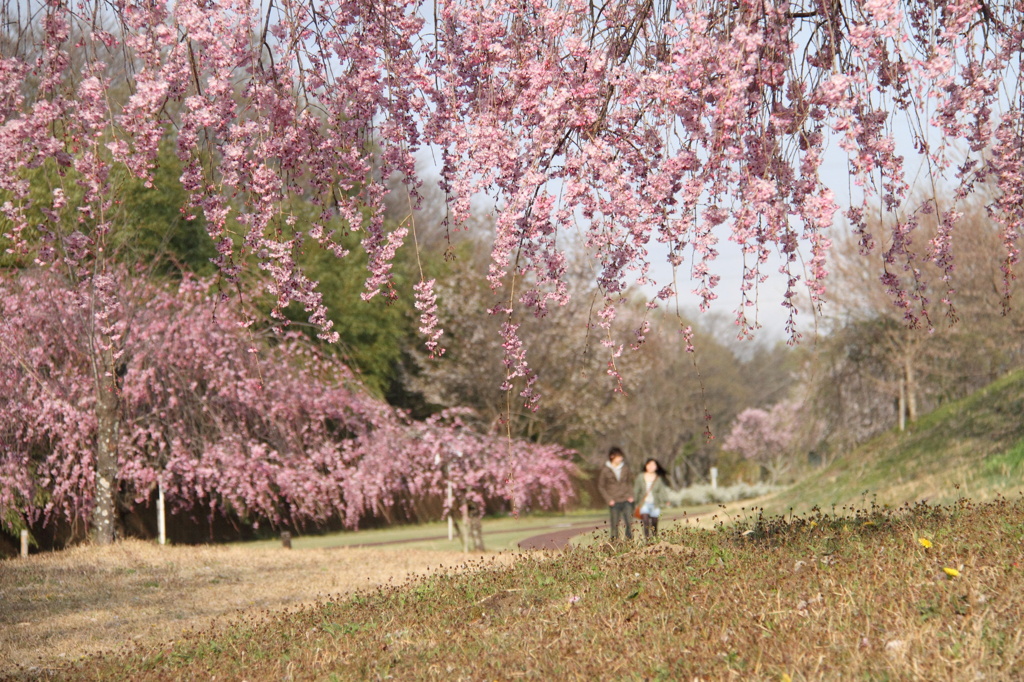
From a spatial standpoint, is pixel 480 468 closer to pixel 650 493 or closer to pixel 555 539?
pixel 555 539

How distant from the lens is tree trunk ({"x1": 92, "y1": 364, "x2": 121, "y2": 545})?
16125mm

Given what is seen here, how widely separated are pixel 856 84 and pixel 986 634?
8.58 ft

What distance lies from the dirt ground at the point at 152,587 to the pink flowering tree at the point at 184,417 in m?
1.33

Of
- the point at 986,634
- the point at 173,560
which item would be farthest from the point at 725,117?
the point at 173,560

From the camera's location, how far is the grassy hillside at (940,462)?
14.0m

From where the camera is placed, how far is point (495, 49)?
519 cm

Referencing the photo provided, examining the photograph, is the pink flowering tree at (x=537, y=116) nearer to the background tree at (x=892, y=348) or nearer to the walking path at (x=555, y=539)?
the walking path at (x=555, y=539)

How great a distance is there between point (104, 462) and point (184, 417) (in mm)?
1647

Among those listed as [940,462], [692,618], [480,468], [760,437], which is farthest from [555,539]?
[760,437]

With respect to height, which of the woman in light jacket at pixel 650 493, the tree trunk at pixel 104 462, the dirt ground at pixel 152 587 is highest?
the tree trunk at pixel 104 462

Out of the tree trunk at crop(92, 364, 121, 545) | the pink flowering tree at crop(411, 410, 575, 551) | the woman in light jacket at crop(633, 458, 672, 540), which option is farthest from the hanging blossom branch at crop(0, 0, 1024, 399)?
the pink flowering tree at crop(411, 410, 575, 551)

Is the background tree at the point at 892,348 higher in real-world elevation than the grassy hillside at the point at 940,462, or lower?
higher

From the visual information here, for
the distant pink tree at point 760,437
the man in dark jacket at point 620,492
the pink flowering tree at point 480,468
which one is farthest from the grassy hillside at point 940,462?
the distant pink tree at point 760,437

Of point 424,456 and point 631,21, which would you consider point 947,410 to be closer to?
point 424,456
